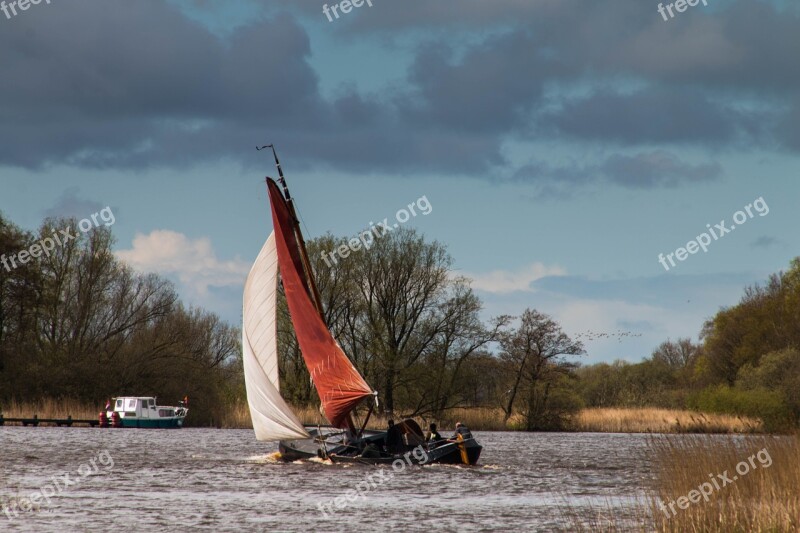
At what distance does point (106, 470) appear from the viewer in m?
32.9

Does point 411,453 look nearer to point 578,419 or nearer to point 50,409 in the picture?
Result: point 578,419

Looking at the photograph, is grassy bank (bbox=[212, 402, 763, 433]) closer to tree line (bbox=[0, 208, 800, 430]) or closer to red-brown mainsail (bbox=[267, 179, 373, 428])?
tree line (bbox=[0, 208, 800, 430])

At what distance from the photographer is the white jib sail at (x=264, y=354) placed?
37.0 m

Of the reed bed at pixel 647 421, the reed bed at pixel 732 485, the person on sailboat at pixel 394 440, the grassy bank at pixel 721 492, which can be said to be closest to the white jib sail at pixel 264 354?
the person on sailboat at pixel 394 440

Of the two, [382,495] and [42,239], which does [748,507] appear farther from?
[42,239]

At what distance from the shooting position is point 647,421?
61688 mm

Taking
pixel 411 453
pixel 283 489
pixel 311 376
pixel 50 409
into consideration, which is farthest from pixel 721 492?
pixel 50 409

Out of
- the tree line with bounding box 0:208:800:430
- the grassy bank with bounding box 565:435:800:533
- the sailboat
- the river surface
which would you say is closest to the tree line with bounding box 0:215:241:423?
the tree line with bounding box 0:208:800:430

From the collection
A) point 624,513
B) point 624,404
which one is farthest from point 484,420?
point 624,513

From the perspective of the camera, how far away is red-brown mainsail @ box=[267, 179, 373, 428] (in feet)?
118

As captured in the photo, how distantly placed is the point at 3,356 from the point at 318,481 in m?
39.9

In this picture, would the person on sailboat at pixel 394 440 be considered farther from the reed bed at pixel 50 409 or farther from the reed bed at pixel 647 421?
the reed bed at pixel 50 409

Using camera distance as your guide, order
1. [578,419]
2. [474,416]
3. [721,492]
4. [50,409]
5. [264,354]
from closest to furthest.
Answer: [721,492] → [264,354] → [578,419] → [474,416] → [50,409]

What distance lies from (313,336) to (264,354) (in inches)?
85.1
